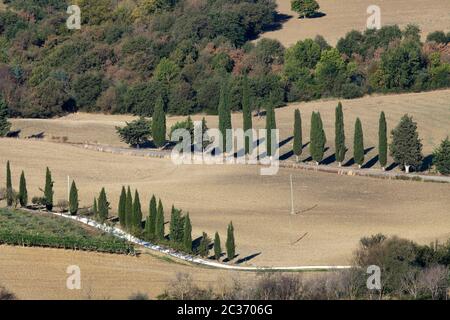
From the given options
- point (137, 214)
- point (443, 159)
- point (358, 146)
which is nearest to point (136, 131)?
point (358, 146)

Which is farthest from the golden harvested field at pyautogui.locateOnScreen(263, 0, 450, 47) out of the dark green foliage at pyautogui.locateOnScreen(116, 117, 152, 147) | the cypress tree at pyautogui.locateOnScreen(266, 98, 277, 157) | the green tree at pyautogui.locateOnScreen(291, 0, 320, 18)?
the cypress tree at pyautogui.locateOnScreen(266, 98, 277, 157)

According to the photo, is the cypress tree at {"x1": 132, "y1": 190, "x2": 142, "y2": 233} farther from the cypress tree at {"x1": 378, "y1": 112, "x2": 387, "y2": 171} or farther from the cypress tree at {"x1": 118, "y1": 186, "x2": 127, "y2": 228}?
the cypress tree at {"x1": 378, "y1": 112, "x2": 387, "y2": 171}

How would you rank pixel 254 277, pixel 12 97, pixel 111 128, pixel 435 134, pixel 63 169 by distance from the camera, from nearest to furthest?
1. pixel 254 277
2. pixel 63 169
3. pixel 435 134
4. pixel 111 128
5. pixel 12 97

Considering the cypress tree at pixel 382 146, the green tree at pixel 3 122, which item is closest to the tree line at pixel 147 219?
the cypress tree at pixel 382 146

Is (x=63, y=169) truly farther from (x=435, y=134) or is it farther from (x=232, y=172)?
(x=435, y=134)

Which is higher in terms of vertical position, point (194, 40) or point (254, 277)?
point (194, 40)

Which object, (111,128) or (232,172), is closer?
(232,172)

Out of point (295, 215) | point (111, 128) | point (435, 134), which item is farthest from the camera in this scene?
point (111, 128)

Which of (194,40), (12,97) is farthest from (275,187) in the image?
(194,40)
